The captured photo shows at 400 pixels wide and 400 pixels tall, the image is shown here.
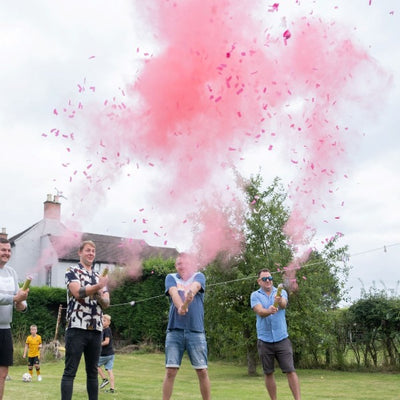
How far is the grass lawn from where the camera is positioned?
935cm

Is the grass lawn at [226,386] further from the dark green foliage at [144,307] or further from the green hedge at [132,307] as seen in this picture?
the dark green foliage at [144,307]

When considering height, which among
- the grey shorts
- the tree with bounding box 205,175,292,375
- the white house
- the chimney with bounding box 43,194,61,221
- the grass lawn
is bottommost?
the grass lawn

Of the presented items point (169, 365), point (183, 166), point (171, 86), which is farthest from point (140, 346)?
point (169, 365)

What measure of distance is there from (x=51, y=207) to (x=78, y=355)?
24260 millimetres

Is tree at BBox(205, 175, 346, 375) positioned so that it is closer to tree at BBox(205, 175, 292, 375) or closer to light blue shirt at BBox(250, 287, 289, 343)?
tree at BBox(205, 175, 292, 375)

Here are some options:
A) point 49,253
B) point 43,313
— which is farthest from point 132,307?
point 49,253

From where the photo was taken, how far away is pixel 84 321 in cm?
513

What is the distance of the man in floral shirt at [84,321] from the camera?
5.06 meters

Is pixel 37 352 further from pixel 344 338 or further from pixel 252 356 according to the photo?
pixel 344 338

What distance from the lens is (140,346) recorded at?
23.5 meters

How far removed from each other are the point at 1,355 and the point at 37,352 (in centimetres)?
817

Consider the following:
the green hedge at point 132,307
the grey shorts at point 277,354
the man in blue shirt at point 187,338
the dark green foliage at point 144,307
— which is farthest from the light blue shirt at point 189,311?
the dark green foliage at point 144,307

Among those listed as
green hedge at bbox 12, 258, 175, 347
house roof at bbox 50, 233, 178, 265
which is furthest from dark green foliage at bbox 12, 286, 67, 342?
house roof at bbox 50, 233, 178, 265

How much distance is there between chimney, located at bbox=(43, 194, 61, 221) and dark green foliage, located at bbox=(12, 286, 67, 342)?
5.54 m
